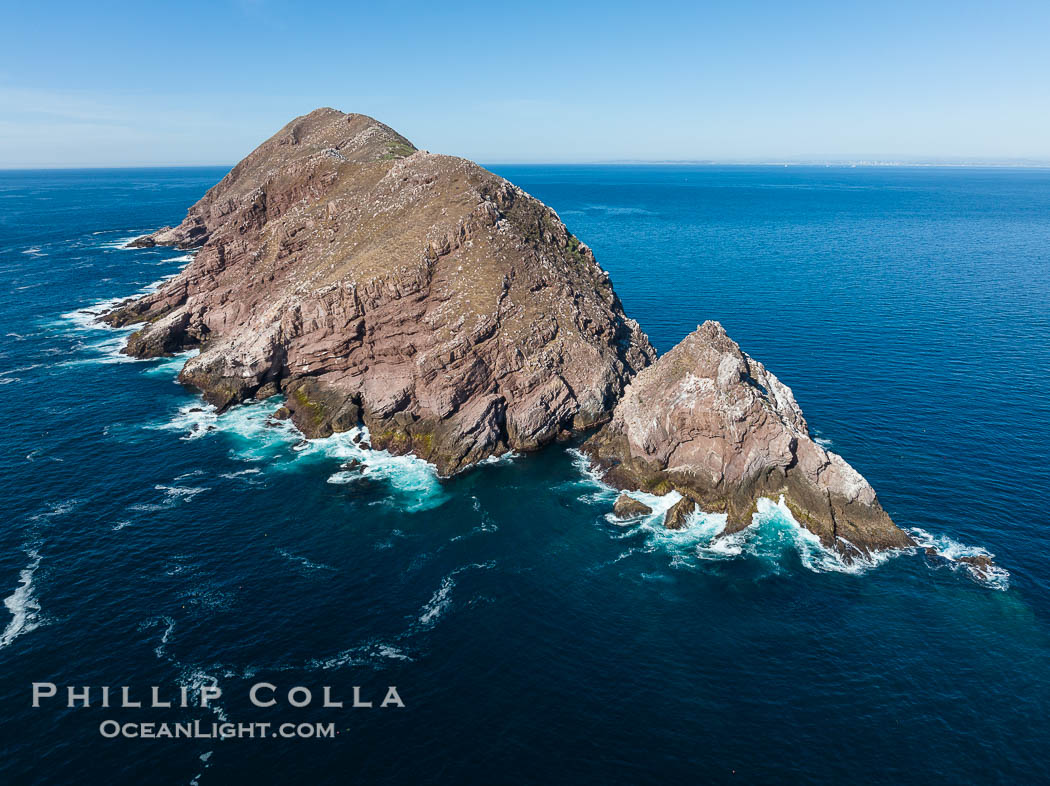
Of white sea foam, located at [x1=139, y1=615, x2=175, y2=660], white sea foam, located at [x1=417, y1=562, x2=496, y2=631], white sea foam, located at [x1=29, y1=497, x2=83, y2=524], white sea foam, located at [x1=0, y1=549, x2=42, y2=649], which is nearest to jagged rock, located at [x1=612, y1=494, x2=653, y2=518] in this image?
white sea foam, located at [x1=417, y1=562, x2=496, y2=631]

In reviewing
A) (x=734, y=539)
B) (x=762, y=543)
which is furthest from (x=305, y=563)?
(x=762, y=543)

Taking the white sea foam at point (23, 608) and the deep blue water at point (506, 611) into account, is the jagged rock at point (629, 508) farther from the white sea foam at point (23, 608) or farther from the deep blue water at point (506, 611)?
the white sea foam at point (23, 608)

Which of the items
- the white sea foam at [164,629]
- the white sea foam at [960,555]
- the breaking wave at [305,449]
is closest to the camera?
the white sea foam at [164,629]

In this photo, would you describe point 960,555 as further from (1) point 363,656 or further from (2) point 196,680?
(2) point 196,680

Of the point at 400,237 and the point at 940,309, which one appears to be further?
the point at 940,309

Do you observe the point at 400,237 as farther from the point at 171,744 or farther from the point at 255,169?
the point at 255,169

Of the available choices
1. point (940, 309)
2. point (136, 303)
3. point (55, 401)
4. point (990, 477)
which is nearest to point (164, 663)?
point (55, 401)

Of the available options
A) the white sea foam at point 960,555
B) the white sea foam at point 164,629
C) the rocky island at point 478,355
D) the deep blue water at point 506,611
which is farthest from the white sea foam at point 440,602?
the white sea foam at point 960,555
